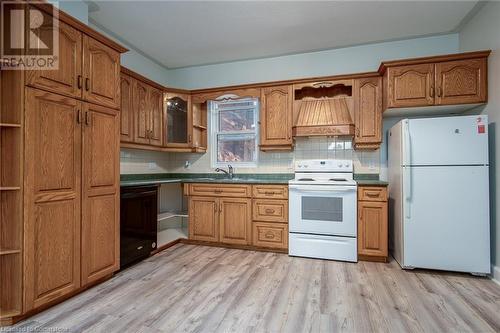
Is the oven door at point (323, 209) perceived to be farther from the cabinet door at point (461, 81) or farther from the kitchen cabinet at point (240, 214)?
the cabinet door at point (461, 81)

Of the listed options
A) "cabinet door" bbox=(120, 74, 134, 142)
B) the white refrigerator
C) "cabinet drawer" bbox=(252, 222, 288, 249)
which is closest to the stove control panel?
the white refrigerator

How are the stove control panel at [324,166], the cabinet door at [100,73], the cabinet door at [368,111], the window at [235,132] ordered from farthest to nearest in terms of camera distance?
the window at [235,132] < the stove control panel at [324,166] < the cabinet door at [368,111] < the cabinet door at [100,73]

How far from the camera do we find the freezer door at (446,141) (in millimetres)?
2418

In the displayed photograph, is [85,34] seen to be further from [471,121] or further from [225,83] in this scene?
[471,121]

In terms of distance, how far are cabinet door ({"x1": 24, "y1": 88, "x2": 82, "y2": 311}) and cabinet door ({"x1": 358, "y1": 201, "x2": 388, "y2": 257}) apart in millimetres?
2919

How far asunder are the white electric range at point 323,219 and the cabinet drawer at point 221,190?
619 millimetres

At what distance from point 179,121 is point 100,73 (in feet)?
→ 5.51

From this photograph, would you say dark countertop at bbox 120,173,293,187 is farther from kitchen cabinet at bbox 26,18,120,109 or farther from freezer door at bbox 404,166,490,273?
freezer door at bbox 404,166,490,273

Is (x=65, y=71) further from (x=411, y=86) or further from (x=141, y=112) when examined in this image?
(x=411, y=86)

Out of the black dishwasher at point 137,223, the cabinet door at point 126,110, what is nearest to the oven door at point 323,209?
the black dishwasher at point 137,223

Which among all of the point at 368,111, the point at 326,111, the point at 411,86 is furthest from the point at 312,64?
the point at 411,86

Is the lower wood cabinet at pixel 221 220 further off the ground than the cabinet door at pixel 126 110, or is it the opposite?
the cabinet door at pixel 126 110

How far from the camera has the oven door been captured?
9.63ft

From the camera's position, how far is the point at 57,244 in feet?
6.26
